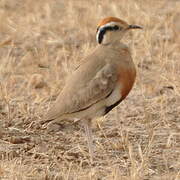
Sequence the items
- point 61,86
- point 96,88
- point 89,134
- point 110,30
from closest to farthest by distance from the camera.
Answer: point 96,88 → point 89,134 → point 110,30 → point 61,86

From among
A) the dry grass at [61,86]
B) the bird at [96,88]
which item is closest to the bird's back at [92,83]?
the bird at [96,88]

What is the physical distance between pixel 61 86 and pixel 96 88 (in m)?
1.70

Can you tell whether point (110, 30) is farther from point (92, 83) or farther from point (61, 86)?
point (61, 86)

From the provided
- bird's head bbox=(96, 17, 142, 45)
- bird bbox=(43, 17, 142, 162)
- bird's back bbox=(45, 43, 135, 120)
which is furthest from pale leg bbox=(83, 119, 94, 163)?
bird's head bbox=(96, 17, 142, 45)

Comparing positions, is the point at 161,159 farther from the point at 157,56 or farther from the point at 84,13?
the point at 84,13

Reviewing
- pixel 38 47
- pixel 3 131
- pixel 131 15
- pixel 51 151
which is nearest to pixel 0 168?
pixel 51 151

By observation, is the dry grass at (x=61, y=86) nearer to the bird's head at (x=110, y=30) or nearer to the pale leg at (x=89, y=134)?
the pale leg at (x=89, y=134)

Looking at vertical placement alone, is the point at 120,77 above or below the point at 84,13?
below

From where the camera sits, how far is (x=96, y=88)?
580cm

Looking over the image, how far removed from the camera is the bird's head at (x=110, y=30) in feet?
19.7

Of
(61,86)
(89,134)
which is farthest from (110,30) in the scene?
(61,86)

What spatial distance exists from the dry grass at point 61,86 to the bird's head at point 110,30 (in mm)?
775

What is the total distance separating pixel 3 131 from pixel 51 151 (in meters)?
0.63

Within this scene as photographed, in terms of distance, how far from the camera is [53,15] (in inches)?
399
